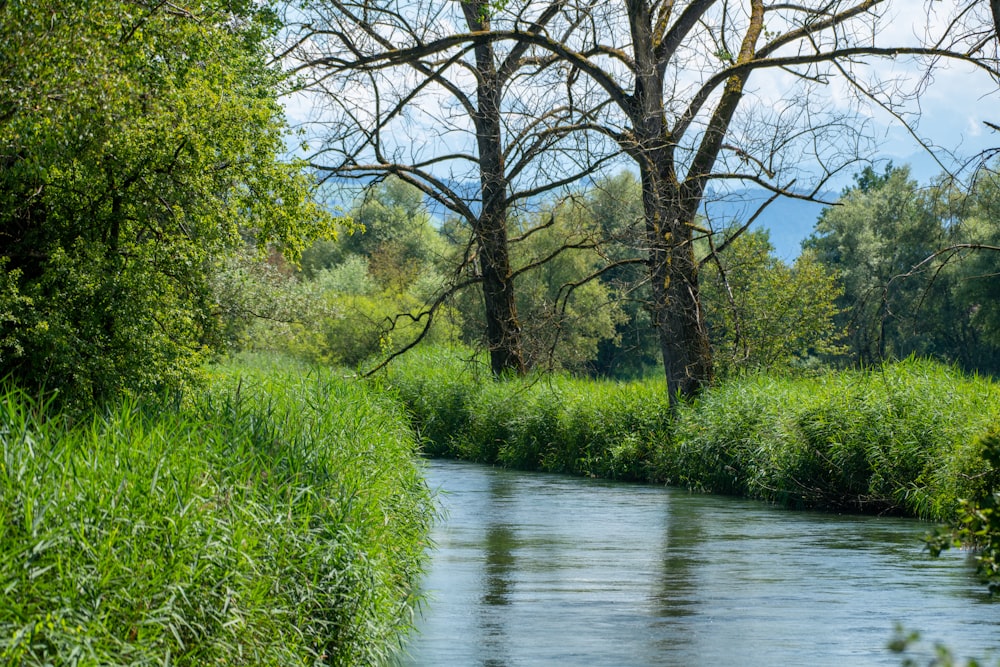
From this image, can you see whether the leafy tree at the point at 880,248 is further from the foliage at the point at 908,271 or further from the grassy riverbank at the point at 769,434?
the grassy riverbank at the point at 769,434

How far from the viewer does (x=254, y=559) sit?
24.2 ft

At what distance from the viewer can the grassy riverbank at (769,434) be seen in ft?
53.1

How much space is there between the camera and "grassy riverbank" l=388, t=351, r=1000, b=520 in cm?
1619

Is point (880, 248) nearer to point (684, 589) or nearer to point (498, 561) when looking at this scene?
point (498, 561)

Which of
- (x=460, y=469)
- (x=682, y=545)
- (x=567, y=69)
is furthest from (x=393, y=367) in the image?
(x=682, y=545)

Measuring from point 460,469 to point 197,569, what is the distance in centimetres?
1740

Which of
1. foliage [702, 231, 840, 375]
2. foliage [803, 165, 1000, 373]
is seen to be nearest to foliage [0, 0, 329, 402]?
foliage [702, 231, 840, 375]

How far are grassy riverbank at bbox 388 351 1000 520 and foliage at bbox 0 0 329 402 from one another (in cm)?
717

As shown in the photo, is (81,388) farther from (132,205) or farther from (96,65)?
(96,65)

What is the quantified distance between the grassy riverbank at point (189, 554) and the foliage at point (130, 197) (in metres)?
1.56

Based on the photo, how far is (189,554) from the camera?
6.84 meters

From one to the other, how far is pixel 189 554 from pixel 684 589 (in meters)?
6.00

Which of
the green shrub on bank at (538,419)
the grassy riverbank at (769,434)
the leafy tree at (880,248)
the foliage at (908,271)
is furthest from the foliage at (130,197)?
the leafy tree at (880,248)

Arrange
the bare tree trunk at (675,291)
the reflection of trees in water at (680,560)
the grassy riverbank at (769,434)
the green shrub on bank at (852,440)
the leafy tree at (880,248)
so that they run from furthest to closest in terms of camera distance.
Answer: the leafy tree at (880,248) → the bare tree trunk at (675,291) → the grassy riverbank at (769,434) → the green shrub on bank at (852,440) → the reflection of trees in water at (680,560)
